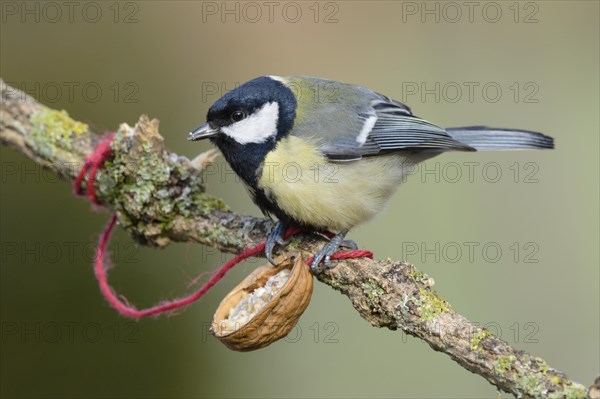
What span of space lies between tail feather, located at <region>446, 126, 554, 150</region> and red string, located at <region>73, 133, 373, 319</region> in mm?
603

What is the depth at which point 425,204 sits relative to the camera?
2.53 metres

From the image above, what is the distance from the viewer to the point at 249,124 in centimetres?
157

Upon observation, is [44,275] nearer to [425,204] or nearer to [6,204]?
[6,204]

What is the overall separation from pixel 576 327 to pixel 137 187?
155cm

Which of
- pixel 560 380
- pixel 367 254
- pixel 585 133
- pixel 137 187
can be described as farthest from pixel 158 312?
pixel 585 133

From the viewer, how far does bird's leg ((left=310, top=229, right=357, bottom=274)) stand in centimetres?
149

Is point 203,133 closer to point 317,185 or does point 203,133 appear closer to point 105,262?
point 317,185

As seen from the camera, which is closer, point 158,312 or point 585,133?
point 158,312

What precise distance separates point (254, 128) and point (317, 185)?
20cm

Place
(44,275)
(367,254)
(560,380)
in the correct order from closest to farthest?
(560,380), (367,254), (44,275)

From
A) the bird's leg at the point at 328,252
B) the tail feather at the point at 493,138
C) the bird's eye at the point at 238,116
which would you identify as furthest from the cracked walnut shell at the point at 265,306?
the tail feather at the point at 493,138

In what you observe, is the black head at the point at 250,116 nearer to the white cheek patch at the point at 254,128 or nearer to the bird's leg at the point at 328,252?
the white cheek patch at the point at 254,128

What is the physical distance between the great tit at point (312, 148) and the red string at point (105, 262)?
56 millimetres

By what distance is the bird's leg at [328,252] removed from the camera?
149cm
